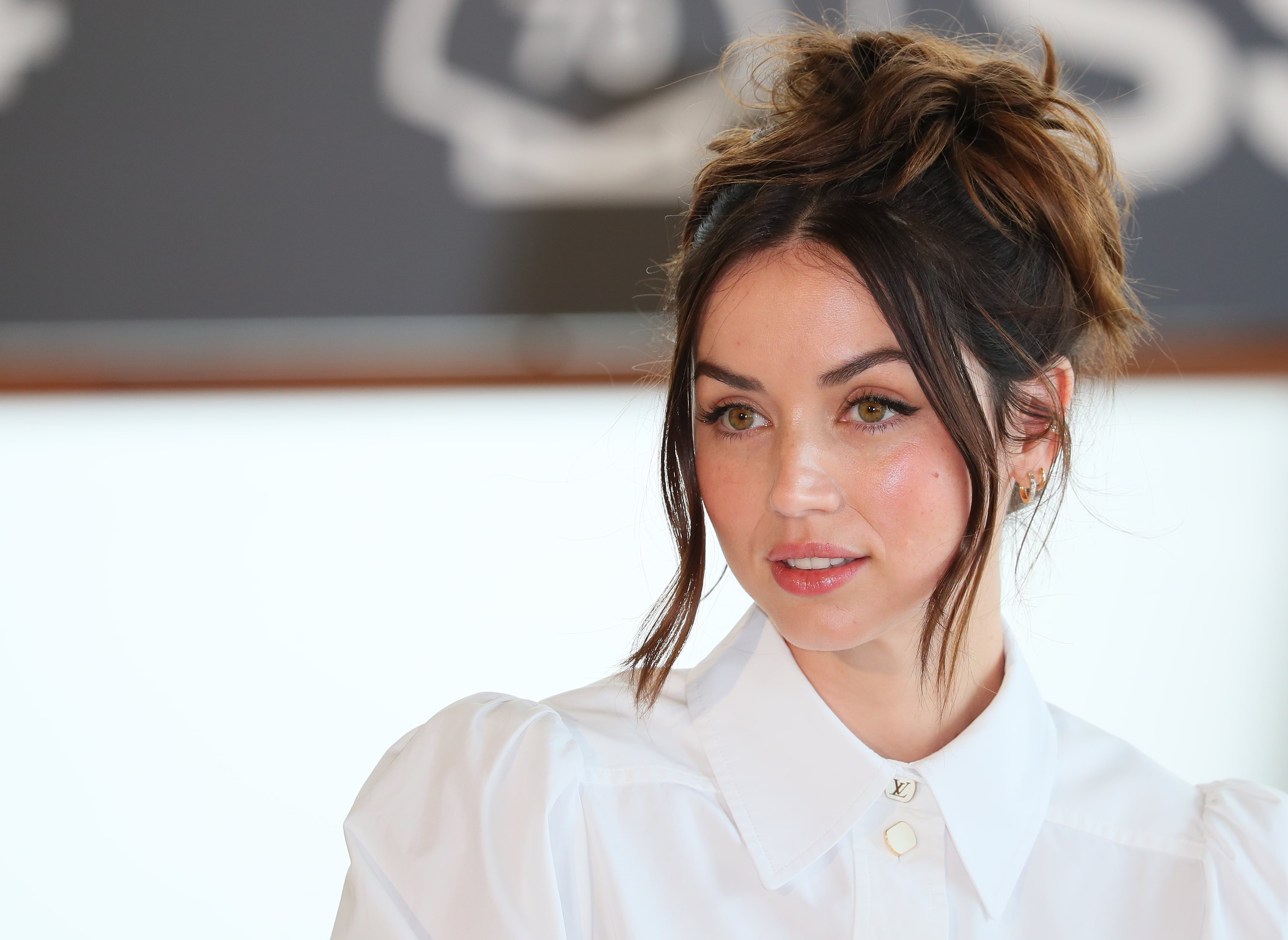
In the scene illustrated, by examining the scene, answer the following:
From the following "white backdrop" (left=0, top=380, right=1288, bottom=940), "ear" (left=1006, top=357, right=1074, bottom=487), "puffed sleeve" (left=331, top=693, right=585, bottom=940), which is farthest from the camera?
"white backdrop" (left=0, top=380, right=1288, bottom=940)

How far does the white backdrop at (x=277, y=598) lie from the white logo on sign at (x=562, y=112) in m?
0.28

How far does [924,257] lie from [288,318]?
2.96 ft

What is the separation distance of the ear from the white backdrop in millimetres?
527

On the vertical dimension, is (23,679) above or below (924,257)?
below

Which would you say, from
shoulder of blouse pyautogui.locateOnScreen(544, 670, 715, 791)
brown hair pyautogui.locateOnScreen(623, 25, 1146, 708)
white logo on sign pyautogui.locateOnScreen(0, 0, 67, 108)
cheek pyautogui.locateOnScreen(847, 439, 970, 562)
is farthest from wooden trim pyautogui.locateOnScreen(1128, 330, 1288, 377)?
white logo on sign pyautogui.locateOnScreen(0, 0, 67, 108)

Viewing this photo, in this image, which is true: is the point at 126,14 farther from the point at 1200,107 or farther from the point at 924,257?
the point at 1200,107

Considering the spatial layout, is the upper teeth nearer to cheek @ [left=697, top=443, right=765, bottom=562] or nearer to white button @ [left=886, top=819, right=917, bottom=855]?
cheek @ [left=697, top=443, right=765, bottom=562]

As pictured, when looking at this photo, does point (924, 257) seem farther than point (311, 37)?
No

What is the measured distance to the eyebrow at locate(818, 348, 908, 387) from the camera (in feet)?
2.93

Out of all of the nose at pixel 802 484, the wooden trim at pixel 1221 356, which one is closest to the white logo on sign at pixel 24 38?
the nose at pixel 802 484

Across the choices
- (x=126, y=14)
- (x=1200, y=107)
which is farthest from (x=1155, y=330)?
(x=126, y=14)

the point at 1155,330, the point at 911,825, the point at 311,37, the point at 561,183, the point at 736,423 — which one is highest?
the point at 311,37

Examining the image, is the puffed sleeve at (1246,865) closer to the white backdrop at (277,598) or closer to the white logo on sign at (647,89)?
the white backdrop at (277,598)

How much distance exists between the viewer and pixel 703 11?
1.57 metres
